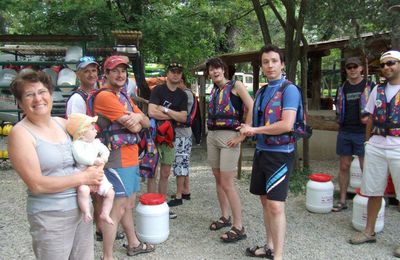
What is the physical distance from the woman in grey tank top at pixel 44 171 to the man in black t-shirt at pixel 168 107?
2.65 meters

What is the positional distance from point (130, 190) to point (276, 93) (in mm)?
1441

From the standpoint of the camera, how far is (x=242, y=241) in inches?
163

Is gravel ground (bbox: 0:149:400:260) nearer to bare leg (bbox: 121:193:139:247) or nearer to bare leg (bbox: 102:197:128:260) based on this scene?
bare leg (bbox: 121:193:139:247)

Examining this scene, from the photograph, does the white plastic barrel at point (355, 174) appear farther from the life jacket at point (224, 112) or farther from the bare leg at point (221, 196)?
the life jacket at point (224, 112)

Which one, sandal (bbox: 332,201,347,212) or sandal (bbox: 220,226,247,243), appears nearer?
sandal (bbox: 220,226,247,243)

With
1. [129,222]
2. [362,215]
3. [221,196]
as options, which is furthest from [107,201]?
[362,215]

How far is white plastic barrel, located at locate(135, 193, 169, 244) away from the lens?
3.95 m

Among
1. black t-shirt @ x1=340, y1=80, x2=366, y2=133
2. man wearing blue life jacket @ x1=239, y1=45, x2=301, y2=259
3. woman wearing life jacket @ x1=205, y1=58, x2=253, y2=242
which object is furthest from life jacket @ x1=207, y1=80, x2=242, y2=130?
black t-shirt @ x1=340, y1=80, x2=366, y2=133

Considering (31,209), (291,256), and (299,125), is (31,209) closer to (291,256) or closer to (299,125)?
(299,125)

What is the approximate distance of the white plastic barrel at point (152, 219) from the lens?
A: 3.95m

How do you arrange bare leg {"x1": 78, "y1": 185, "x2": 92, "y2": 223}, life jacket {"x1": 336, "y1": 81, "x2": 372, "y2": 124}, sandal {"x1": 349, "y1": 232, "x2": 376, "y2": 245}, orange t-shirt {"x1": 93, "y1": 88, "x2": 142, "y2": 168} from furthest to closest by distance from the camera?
life jacket {"x1": 336, "y1": 81, "x2": 372, "y2": 124}
sandal {"x1": 349, "y1": 232, "x2": 376, "y2": 245}
orange t-shirt {"x1": 93, "y1": 88, "x2": 142, "y2": 168}
bare leg {"x1": 78, "y1": 185, "x2": 92, "y2": 223}

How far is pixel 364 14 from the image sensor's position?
4824 mm

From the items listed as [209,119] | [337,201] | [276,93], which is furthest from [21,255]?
[337,201]

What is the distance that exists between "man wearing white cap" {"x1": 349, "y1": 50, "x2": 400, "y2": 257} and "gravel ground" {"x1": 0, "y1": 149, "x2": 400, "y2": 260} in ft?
0.85
